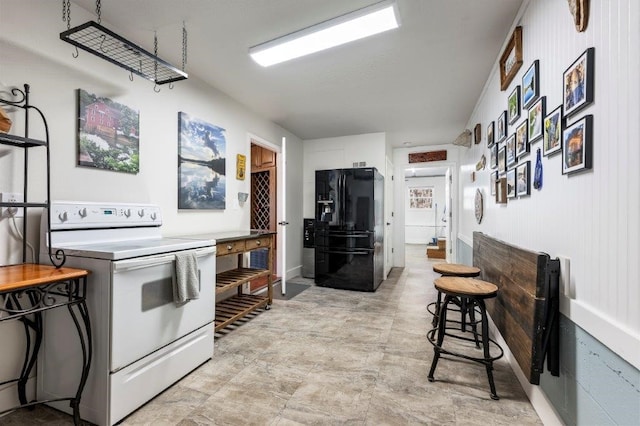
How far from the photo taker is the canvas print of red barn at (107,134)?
1.98m

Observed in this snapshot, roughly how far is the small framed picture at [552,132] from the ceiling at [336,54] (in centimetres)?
96

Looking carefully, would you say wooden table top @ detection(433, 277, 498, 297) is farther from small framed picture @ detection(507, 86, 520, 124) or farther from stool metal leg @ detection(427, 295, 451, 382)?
small framed picture @ detection(507, 86, 520, 124)

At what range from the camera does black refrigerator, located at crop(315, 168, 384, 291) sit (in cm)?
418

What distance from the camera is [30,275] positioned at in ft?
4.45

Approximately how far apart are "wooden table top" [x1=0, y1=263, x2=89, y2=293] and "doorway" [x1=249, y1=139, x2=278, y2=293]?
129 inches

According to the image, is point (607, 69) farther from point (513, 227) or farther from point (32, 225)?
point (32, 225)

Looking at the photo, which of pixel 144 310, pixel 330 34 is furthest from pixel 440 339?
pixel 330 34

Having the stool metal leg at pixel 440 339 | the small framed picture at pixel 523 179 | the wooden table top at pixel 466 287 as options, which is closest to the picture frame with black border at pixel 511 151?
the small framed picture at pixel 523 179

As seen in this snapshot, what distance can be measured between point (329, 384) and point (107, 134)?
93.9 inches

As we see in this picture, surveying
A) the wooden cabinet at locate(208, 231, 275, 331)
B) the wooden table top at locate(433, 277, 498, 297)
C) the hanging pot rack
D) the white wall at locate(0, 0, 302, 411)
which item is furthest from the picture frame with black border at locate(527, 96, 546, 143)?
the white wall at locate(0, 0, 302, 411)

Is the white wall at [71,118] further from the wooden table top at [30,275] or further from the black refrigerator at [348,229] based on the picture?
the black refrigerator at [348,229]

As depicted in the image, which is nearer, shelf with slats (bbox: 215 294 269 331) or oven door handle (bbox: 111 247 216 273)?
oven door handle (bbox: 111 247 216 273)

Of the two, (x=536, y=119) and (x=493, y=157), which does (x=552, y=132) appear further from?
(x=493, y=157)

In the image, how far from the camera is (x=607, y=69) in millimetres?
1072
